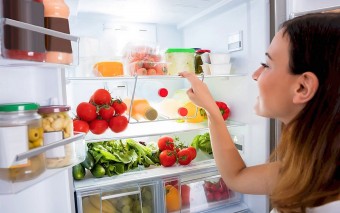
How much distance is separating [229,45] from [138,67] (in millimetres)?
626

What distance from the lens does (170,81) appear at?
1.99m

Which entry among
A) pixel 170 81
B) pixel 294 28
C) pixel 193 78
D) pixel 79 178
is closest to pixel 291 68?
pixel 294 28

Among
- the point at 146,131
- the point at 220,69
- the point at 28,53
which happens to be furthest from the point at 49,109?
the point at 220,69

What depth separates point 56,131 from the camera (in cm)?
62

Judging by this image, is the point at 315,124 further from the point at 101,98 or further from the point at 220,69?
the point at 101,98

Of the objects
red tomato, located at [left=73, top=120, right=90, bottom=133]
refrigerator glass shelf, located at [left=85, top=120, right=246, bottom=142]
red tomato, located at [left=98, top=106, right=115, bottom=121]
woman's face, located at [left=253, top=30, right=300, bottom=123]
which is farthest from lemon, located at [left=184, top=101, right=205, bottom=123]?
woman's face, located at [left=253, top=30, right=300, bottom=123]

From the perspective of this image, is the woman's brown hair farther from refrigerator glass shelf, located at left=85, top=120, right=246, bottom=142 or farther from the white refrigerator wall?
refrigerator glass shelf, located at left=85, top=120, right=246, bottom=142

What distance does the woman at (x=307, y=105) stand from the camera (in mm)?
645

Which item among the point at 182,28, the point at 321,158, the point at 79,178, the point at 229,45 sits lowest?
the point at 79,178

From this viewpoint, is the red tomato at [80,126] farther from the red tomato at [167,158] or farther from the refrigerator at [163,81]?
the red tomato at [167,158]

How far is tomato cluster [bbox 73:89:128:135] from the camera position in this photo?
1165 millimetres

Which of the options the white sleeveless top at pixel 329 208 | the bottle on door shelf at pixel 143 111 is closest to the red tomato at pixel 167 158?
the bottle on door shelf at pixel 143 111

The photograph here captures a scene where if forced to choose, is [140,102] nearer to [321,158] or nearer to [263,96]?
[263,96]

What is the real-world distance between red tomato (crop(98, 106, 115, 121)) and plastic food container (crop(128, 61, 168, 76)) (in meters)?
0.21
